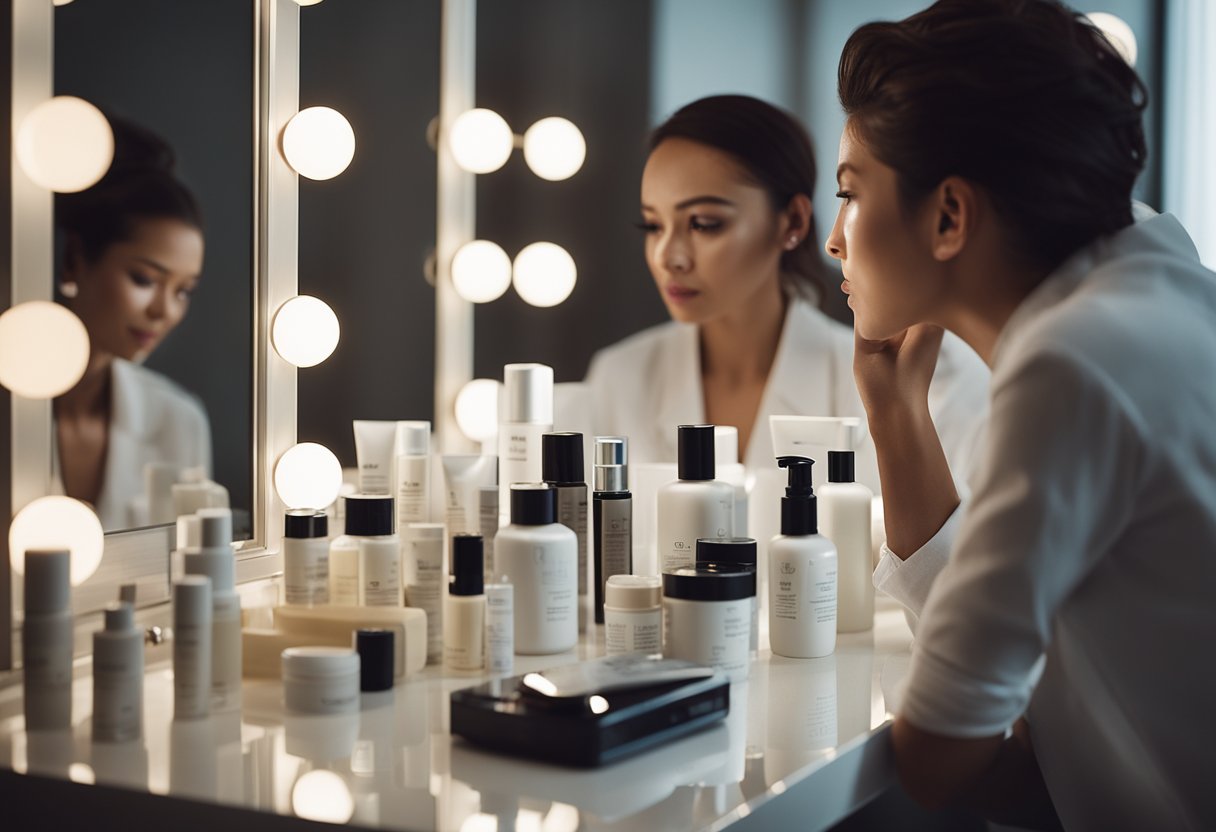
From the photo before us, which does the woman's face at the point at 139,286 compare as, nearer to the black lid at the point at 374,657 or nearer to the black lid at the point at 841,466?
the black lid at the point at 374,657

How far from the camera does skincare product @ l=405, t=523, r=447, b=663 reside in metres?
1.05

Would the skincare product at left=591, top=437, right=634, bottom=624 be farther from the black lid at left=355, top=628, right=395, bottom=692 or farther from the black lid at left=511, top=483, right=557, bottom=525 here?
the black lid at left=355, top=628, right=395, bottom=692

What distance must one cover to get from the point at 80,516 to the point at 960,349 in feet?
3.96

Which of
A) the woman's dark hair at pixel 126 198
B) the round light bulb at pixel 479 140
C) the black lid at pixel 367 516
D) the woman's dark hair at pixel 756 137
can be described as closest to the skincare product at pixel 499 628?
the black lid at pixel 367 516

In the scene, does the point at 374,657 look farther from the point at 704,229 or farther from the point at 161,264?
the point at 704,229

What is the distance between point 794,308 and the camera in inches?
76.2

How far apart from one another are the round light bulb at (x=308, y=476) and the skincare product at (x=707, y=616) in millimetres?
455

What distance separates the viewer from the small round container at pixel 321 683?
889 mm

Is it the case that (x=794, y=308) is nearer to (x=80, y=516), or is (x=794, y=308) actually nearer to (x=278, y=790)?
(x=80, y=516)

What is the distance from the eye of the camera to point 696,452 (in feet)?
3.80

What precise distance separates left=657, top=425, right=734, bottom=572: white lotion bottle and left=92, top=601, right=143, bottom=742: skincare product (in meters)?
0.51

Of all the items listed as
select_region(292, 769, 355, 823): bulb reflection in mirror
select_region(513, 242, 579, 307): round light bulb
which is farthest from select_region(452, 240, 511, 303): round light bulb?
select_region(292, 769, 355, 823): bulb reflection in mirror

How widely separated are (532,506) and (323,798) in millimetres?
392

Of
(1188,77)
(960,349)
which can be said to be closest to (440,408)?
(960,349)
